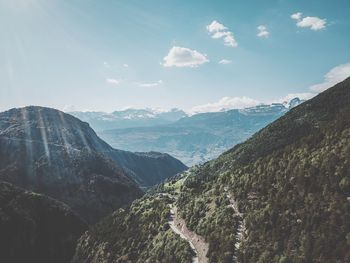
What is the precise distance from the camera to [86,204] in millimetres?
180375

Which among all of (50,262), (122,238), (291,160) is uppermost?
(291,160)

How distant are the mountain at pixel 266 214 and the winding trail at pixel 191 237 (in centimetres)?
23

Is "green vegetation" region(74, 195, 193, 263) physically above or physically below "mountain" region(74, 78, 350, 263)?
below

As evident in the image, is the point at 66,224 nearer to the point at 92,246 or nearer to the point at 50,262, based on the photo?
the point at 50,262

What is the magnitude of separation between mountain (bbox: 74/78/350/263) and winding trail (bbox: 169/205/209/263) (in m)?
0.23

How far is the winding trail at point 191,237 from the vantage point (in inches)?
1978

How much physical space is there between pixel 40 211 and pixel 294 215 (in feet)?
309

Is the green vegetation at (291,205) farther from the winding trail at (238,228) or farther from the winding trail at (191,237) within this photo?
the winding trail at (191,237)

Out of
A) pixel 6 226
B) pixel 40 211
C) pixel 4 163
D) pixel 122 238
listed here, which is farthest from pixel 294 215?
pixel 4 163

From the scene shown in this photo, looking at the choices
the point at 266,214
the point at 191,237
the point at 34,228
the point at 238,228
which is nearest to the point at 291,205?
the point at 266,214

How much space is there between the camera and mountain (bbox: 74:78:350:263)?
123 ft

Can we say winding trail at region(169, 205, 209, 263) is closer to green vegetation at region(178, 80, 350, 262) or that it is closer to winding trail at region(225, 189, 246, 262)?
green vegetation at region(178, 80, 350, 262)

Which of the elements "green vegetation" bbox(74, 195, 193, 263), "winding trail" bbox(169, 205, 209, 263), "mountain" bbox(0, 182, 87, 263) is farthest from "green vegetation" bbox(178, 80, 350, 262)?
"mountain" bbox(0, 182, 87, 263)

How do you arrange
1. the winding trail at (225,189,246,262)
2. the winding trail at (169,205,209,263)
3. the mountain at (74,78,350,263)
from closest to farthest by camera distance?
the mountain at (74,78,350,263)
the winding trail at (225,189,246,262)
the winding trail at (169,205,209,263)
